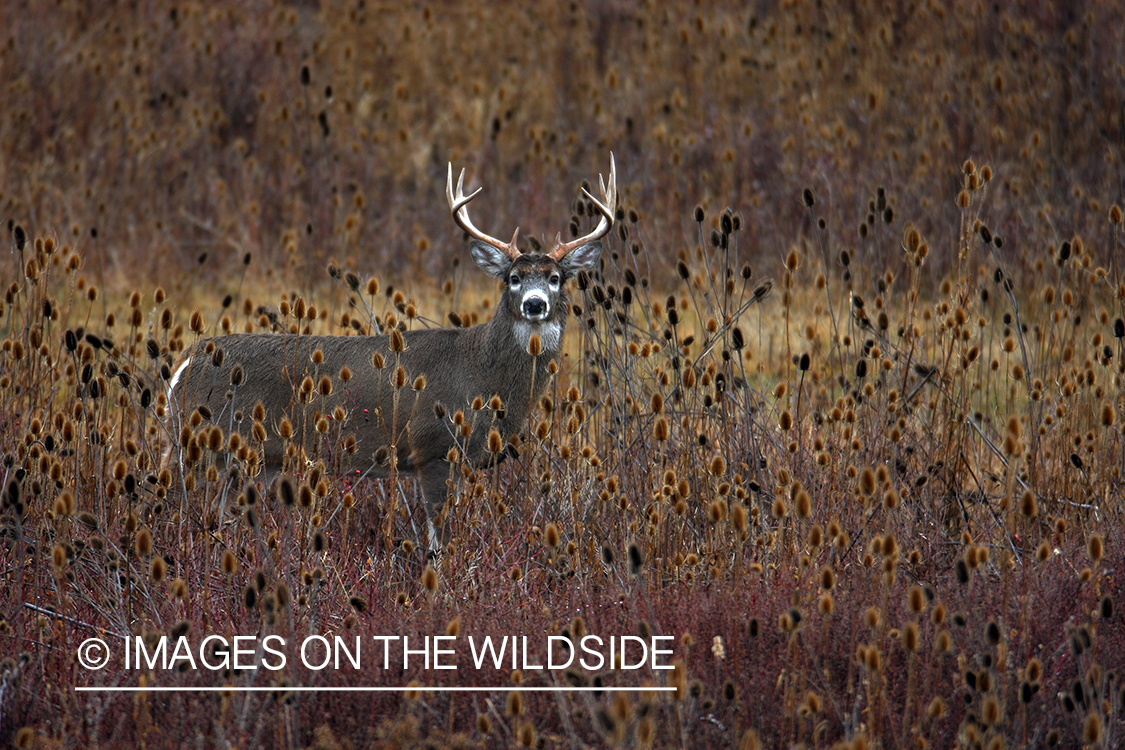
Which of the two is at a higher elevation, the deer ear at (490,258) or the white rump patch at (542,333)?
the deer ear at (490,258)

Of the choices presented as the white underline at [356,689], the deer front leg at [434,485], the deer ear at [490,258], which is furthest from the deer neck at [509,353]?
the white underline at [356,689]

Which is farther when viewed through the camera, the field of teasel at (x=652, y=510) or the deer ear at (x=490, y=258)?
the deer ear at (x=490, y=258)

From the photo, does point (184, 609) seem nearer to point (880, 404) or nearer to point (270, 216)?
point (880, 404)

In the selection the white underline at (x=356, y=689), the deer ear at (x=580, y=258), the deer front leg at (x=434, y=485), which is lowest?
the white underline at (x=356, y=689)

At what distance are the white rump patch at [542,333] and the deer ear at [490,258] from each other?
0.28 metres

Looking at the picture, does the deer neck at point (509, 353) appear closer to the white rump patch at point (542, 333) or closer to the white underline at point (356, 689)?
the white rump patch at point (542, 333)

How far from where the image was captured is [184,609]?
4004 millimetres

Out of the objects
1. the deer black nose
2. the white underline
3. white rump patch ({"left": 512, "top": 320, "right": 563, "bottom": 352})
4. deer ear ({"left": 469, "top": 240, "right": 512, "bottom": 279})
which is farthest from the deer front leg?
the white underline

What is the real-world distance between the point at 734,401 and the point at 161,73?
12.7 m

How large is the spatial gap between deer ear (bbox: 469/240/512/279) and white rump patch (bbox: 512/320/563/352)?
28 cm

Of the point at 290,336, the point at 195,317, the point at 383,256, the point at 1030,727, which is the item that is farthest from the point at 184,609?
the point at 383,256

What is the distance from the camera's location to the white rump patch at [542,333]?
19.8 feet

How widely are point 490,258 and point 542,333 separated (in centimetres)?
52

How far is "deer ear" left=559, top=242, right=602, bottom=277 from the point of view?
5930 millimetres
